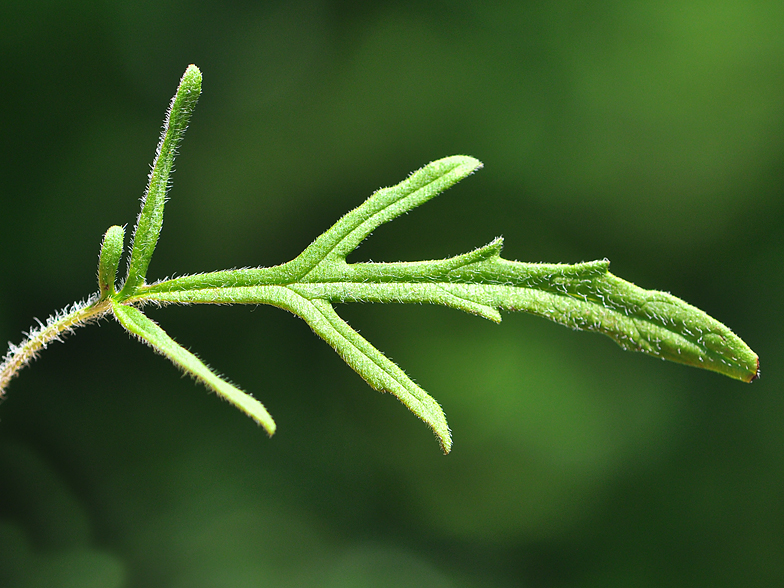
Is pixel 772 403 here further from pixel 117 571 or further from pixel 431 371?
pixel 117 571

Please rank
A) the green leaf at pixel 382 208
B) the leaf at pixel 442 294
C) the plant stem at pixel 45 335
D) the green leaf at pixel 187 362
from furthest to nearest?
the green leaf at pixel 382 208 → the leaf at pixel 442 294 → the plant stem at pixel 45 335 → the green leaf at pixel 187 362

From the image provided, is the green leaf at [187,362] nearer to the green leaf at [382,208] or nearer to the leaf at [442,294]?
the leaf at [442,294]

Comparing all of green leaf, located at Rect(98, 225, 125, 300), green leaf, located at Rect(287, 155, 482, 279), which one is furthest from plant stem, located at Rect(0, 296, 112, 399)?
green leaf, located at Rect(287, 155, 482, 279)

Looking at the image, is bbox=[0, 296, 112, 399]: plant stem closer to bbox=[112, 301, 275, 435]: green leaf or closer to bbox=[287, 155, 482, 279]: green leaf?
bbox=[112, 301, 275, 435]: green leaf

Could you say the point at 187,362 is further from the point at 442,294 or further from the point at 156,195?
the point at 442,294

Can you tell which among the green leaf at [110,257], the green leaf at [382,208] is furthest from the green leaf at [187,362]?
the green leaf at [382,208]

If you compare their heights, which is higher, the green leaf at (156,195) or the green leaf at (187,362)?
the green leaf at (156,195)

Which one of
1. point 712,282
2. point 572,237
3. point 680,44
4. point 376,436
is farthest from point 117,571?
point 680,44
